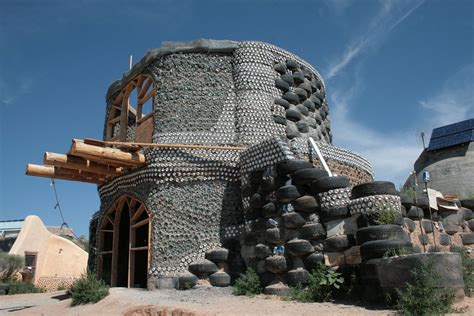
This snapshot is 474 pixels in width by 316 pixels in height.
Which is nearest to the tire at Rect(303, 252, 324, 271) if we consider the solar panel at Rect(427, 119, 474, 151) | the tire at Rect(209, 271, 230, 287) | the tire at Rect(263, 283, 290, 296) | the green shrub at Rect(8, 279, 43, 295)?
the tire at Rect(263, 283, 290, 296)

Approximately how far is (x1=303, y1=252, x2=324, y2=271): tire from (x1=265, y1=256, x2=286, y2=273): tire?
1.78ft

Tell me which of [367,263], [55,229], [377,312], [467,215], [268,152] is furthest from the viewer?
[55,229]

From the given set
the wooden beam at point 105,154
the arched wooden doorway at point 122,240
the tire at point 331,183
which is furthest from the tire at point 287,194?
the wooden beam at point 105,154

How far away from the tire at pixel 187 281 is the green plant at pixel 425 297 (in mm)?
5760

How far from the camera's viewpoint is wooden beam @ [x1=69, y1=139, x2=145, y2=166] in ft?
36.4

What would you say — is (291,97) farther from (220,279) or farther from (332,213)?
(220,279)

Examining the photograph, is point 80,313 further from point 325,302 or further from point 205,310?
point 325,302

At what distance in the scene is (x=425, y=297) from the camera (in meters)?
6.32

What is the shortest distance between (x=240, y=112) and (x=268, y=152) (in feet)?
8.94

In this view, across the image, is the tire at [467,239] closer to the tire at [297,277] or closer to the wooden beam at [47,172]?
the tire at [297,277]

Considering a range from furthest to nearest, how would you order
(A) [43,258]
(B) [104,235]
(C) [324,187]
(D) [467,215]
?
(A) [43,258]
(B) [104,235]
(D) [467,215]
(C) [324,187]

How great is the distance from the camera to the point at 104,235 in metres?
14.6

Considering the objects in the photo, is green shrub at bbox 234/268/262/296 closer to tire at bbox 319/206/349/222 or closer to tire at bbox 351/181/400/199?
tire at bbox 319/206/349/222

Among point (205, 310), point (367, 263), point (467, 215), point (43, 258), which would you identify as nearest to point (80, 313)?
point (205, 310)
